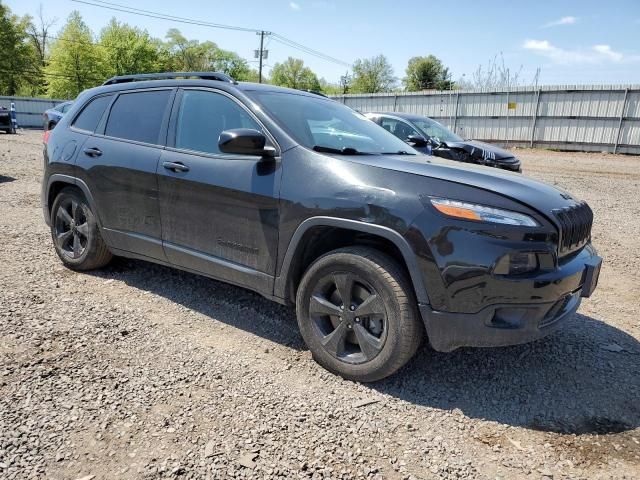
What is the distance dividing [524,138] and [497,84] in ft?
32.0

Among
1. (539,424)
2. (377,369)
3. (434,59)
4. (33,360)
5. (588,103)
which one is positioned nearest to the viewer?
(539,424)

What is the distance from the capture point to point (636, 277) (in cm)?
500

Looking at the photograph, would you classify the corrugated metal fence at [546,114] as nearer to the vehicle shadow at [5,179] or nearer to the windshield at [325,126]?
the vehicle shadow at [5,179]

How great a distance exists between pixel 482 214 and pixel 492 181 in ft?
1.14

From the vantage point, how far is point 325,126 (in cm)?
353

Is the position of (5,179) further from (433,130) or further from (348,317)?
(348,317)

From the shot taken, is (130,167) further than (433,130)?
No

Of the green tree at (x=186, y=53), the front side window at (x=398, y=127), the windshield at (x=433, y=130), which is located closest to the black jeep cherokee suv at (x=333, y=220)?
the front side window at (x=398, y=127)

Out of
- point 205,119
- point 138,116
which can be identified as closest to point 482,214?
point 205,119

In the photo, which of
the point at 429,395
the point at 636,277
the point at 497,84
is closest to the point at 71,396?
the point at 429,395

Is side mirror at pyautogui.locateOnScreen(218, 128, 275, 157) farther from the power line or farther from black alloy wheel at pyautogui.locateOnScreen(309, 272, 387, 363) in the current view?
the power line

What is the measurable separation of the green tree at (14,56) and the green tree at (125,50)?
7.94 meters

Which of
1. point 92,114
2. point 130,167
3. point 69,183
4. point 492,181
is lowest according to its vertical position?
point 69,183

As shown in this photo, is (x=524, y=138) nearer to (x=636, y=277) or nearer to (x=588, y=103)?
(x=588, y=103)
